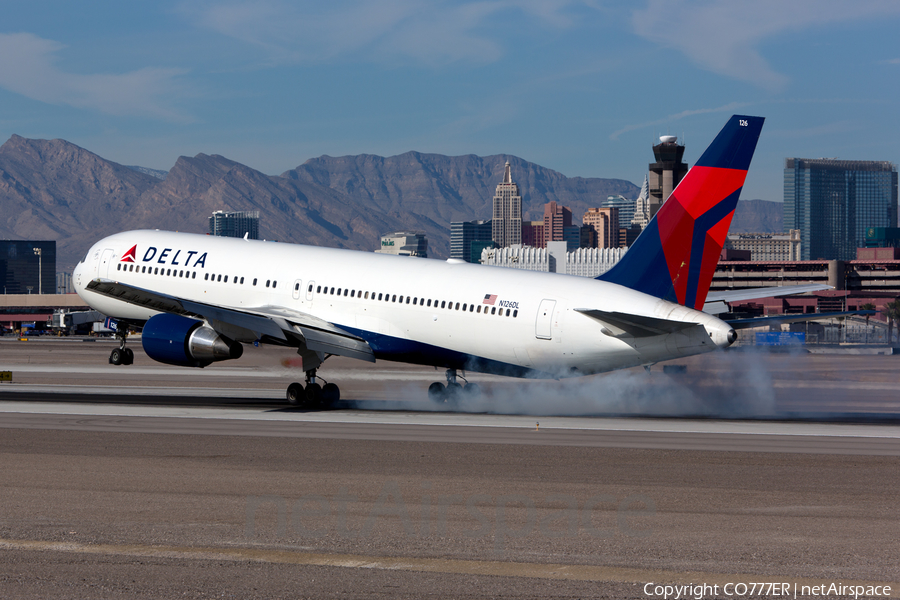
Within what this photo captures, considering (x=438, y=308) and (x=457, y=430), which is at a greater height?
(x=438, y=308)

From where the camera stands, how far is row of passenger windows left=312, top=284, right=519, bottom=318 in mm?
33094

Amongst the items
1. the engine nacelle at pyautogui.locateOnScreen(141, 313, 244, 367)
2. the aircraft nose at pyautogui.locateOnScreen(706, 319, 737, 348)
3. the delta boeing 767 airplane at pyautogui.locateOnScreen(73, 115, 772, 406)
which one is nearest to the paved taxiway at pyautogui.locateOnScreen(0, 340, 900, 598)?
the engine nacelle at pyautogui.locateOnScreen(141, 313, 244, 367)

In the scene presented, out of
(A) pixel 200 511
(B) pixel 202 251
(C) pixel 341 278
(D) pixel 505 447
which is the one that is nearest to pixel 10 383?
(B) pixel 202 251

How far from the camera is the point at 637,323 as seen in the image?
3006cm

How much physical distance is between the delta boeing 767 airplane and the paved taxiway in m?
2.38

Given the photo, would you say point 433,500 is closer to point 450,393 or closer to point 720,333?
point 720,333

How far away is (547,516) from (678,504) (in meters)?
2.73

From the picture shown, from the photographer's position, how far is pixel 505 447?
986 inches

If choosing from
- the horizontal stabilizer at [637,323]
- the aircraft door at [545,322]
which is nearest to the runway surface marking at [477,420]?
the aircraft door at [545,322]

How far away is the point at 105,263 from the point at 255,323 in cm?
1105

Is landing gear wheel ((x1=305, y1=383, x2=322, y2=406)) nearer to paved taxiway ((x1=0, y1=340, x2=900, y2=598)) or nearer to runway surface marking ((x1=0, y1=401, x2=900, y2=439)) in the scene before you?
paved taxiway ((x1=0, y1=340, x2=900, y2=598))

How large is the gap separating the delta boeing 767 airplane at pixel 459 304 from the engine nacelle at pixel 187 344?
0.14 feet

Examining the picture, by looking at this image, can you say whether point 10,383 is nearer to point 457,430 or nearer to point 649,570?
point 457,430

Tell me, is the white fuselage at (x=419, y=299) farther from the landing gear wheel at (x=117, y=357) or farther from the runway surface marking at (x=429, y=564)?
the runway surface marking at (x=429, y=564)
